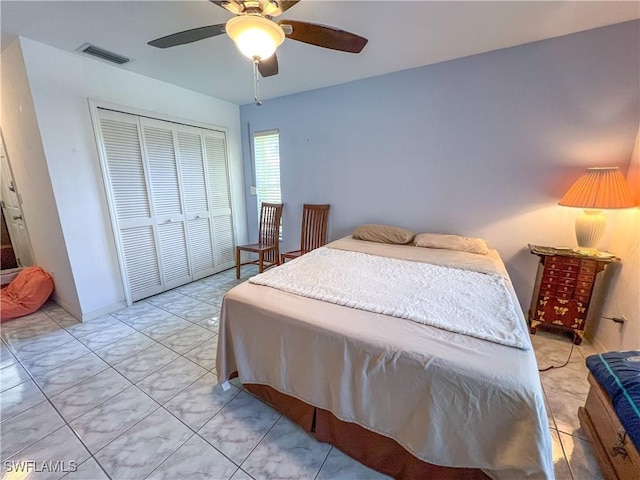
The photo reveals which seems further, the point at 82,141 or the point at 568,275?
the point at 82,141

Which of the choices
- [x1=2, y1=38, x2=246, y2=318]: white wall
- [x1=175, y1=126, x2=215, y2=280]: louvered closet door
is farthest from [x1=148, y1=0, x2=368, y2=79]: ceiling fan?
[x1=175, y1=126, x2=215, y2=280]: louvered closet door

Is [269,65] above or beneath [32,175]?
above

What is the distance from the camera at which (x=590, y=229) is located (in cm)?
199

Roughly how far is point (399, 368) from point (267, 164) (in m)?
3.39

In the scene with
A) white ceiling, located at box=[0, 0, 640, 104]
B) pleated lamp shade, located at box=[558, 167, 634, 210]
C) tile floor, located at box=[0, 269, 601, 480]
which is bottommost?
tile floor, located at box=[0, 269, 601, 480]

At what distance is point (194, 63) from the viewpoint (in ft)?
7.93

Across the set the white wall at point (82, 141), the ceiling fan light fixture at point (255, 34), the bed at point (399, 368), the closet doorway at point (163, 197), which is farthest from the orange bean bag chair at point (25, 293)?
the ceiling fan light fixture at point (255, 34)

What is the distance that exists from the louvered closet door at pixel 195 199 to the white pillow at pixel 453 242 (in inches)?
109

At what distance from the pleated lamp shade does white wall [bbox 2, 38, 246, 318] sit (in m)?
4.02

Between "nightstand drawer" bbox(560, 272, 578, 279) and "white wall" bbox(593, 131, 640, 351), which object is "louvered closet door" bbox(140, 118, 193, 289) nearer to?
"nightstand drawer" bbox(560, 272, 578, 279)

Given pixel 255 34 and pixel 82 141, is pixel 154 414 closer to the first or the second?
pixel 255 34

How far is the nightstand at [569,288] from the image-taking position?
6.54 feet

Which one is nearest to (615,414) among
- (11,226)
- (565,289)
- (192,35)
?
(565,289)

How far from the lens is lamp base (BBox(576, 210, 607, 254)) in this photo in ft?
6.47
